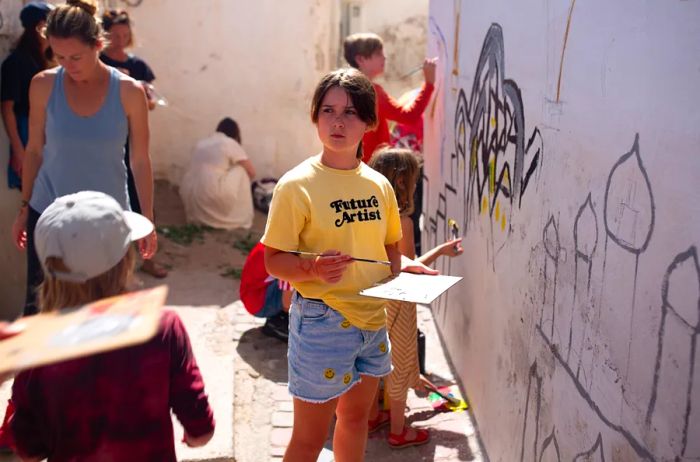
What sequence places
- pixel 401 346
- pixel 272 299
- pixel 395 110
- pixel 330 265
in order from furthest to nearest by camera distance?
pixel 395 110 → pixel 272 299 → pixel 401 346 → pixel 330 265

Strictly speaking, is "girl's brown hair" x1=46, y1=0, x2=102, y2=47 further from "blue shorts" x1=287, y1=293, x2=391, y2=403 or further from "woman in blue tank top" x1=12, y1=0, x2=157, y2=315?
"blue shorts" x1=287, y1=293, x2=391, y2=403

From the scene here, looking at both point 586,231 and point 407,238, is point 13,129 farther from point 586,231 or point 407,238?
point 586,231

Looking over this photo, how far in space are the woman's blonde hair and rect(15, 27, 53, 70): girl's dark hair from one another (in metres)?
3.33

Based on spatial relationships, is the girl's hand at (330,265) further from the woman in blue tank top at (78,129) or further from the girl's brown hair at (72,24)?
the girl's brown hair at (72,24)

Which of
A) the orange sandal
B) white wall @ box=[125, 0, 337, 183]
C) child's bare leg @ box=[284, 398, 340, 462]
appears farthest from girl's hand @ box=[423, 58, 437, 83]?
white wall @ box=[125, 0, 337, 183]

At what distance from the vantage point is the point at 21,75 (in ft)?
15.3

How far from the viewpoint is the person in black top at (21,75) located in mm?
4645

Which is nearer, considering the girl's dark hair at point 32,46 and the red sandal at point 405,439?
the red sandal at point 405,439

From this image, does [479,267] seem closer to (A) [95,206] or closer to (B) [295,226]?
(B) [295,226]

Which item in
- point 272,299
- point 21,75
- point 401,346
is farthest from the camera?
point 272,299

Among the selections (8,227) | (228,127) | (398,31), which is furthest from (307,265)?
(398,31)

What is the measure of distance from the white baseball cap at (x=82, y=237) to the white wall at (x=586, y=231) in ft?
4.41

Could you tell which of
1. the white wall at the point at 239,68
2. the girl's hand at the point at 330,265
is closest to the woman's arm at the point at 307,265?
the girl's hand at the point at 330,265

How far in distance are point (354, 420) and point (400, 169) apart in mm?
1225
